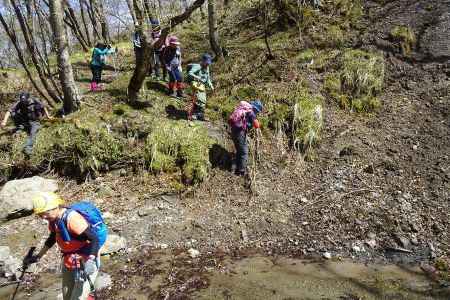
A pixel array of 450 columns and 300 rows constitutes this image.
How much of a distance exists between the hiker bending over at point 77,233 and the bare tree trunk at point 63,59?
5455mm

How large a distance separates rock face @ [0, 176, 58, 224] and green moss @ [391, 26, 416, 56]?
9988 mm

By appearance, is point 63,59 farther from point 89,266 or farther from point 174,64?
point 89,266

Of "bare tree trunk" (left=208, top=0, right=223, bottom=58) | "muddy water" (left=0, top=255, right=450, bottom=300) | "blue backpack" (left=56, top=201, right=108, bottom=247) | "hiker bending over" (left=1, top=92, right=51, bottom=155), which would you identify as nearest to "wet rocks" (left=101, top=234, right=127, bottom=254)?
"muddy water" (left=0, top=255, right=450, bottom=300)

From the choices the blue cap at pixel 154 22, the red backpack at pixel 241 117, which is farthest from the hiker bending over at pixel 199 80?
the red backpack at pixel 241 117

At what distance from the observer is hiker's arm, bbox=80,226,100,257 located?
4.42 m

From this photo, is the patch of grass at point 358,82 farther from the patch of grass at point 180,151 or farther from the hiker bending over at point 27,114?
the hiker bending over at point 27,114

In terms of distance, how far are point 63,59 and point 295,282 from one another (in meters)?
7.11

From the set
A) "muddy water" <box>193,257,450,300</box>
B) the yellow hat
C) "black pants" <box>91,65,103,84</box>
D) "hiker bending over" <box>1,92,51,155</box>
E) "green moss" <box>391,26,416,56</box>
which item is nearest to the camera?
the yellow hat

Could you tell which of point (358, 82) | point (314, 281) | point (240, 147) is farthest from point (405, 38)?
point (314, 281)

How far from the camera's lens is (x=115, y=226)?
7535 mm

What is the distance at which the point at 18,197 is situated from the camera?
7848 millimetres

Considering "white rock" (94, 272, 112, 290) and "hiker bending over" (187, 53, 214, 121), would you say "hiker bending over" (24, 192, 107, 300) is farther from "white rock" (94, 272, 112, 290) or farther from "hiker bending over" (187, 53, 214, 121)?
"hiker bending over" (187, 53, 214, 121)

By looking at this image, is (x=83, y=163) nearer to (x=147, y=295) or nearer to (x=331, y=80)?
(x=147, y=295)

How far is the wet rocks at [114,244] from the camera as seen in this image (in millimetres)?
6934
